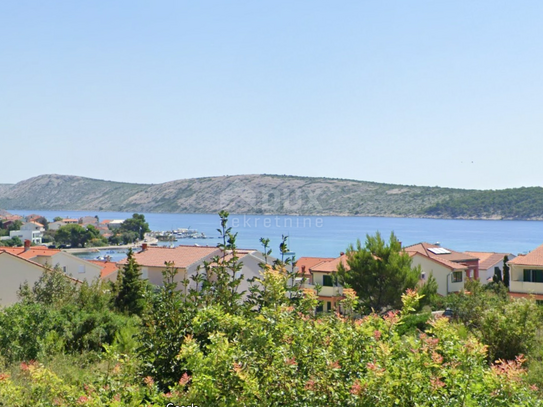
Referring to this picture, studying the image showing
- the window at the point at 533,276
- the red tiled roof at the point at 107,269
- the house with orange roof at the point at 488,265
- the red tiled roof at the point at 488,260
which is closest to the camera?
the window at the point at 533,276

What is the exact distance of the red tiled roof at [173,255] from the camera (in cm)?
3553

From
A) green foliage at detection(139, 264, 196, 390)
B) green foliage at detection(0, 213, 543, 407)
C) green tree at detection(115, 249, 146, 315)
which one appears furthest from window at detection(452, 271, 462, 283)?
green foliage at detection(139, 264, 196, 390)

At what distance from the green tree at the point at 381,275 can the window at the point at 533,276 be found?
6.26m

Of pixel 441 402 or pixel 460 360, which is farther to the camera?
pixel 460 360

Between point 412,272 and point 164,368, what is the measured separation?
23.0m

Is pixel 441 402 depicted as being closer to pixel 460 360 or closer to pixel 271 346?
pixel 460 360

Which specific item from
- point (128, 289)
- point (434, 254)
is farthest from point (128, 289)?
point (434, 254)

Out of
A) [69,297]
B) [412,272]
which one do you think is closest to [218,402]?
[69,297]

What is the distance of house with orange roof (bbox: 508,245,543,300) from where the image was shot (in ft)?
94.9

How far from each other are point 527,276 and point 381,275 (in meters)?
8.31

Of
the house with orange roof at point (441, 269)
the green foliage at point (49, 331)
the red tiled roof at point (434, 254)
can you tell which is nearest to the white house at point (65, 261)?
the house with orange roof at point (441, 269)

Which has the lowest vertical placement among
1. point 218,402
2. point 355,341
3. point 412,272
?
point 412,272

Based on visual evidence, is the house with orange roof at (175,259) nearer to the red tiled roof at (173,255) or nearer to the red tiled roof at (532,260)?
the red tiled roof at (173,255)

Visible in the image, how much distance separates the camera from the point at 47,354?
415 inches
